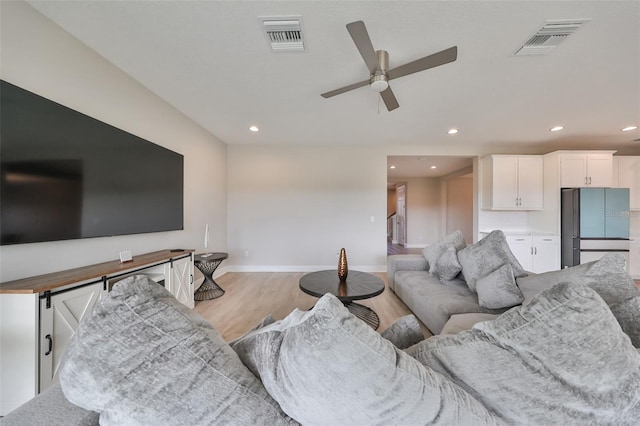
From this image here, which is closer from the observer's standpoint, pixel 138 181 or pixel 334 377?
pixel 334 377

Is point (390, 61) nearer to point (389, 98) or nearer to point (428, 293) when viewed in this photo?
point (389, 98)

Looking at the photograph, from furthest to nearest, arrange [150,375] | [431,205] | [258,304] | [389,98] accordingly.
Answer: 1. [431,205]
2. [258,304]
3. [389,98]
4. [150,375]

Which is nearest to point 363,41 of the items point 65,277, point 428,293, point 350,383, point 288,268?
point 350,383

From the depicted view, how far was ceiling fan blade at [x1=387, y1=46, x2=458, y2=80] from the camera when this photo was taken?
161cm

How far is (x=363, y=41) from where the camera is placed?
5.07 feet

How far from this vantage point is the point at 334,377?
51 cm

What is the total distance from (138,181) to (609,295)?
3.62 metres

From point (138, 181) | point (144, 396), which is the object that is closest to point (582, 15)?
point (144, 396)

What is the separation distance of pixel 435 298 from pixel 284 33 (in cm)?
259

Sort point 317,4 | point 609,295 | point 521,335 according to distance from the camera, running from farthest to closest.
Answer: point 317,4
point 609,295
point 521,335

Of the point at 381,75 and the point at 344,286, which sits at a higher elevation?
the point at 381,75

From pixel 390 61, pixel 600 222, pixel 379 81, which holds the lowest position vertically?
pixel 600 222

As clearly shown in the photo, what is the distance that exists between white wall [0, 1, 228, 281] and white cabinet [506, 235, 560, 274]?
212 inches

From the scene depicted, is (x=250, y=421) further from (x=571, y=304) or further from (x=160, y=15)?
(x=160, y=15)
